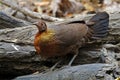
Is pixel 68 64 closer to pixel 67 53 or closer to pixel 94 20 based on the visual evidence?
pixel 67 53

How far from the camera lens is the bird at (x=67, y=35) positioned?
5363 millimetres

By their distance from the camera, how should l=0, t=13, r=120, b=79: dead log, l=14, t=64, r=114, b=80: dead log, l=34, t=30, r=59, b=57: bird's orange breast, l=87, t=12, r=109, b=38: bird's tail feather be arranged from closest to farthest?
l=14, t=64, r=114, b=80: dead log
l=34, t=30, r=59, b=57: bird's orange breast
l=0, t=13, r=120, b=79: dead log
l=87, t=12, r=109, b=38: bird's tail feather

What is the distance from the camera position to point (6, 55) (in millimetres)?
5824

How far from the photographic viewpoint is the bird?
17.6 ft

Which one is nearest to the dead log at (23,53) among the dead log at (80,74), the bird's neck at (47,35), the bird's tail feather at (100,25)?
the bird's tail feather at (100,25)

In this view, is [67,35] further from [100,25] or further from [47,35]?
[100,25]

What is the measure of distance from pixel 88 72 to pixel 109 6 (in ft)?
15.0

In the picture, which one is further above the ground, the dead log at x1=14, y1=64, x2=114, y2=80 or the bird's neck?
the bird's neck

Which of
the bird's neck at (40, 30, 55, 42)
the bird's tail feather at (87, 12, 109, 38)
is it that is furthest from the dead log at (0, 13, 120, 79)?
the bird's neck at (40, 30, 55, 42)

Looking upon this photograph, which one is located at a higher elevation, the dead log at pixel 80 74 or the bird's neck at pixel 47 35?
the bird's neck at pixel 47 35

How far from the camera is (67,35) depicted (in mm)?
5531

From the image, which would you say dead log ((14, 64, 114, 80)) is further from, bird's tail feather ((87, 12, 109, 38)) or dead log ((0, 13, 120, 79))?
bird's tail feather ((87, 12, 109, 38))

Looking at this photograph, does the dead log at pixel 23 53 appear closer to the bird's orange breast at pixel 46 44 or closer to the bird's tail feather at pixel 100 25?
the bird's tail feather at pixel 100 25

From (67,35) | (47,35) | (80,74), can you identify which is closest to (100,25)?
(67,35)
